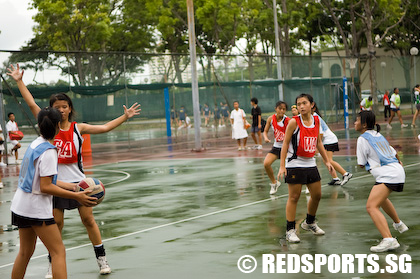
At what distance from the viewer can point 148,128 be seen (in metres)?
30.6

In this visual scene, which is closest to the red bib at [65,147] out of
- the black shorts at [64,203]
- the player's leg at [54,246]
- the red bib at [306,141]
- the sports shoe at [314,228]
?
the black shorts at [64,203]

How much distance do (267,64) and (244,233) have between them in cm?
2782

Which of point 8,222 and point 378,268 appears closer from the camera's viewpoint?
point 378,268

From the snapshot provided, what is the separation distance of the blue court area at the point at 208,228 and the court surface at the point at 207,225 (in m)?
0.01

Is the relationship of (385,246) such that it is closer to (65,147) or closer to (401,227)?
(401,227)

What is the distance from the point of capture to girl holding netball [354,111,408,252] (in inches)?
306

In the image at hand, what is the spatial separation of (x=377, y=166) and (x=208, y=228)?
285 centimetres

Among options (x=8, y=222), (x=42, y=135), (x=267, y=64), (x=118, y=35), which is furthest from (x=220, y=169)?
(x=118, y=35)

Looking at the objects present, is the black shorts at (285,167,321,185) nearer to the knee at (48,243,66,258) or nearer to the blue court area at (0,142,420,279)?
the blue court area at (0,142,420,279)

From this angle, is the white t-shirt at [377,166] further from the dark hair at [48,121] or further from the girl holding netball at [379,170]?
the dark hair at [48,121]

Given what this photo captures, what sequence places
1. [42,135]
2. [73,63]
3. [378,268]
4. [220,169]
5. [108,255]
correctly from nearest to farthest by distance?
[42,135]
[378,268]
[108,255]
[220,169]
[73,63]

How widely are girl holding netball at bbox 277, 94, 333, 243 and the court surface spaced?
1.51ft

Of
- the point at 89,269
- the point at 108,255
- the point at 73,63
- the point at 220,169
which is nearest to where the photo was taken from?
the point at 89,269

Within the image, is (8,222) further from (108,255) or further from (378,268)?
(378,268)
